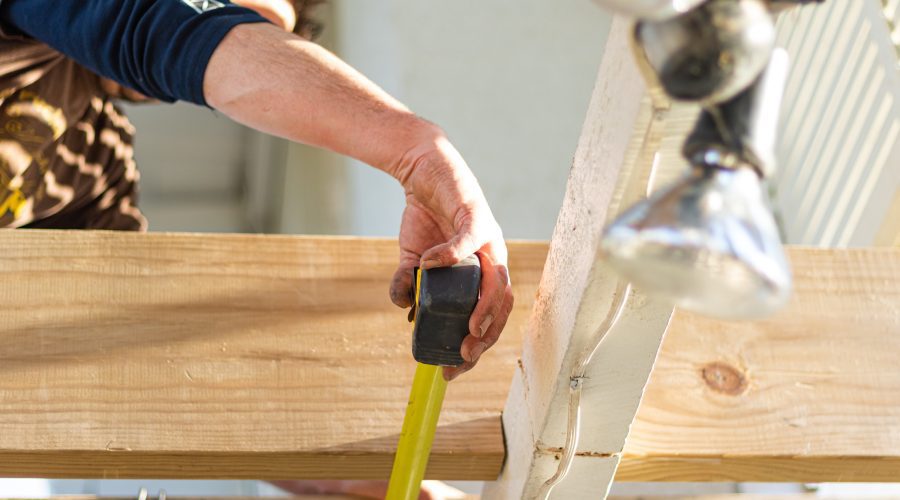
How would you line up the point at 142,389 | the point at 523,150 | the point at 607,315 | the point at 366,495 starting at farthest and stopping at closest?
the point at 523,150
the point at 366,495
the point at 142,389
the point at 607,315

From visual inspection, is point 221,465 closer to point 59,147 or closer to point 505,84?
point 59,147

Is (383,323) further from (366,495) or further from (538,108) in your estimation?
(538,108)

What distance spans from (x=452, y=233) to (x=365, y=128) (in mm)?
113

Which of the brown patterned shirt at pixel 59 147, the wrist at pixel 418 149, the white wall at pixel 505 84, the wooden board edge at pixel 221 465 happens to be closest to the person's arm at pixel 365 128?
the wrist at pixel 418 149

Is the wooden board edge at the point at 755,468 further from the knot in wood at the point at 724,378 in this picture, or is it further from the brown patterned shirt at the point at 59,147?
the brown patterned shirt at the point at 59,147

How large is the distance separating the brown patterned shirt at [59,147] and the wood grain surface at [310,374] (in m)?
0.37

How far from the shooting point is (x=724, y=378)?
0.83 m

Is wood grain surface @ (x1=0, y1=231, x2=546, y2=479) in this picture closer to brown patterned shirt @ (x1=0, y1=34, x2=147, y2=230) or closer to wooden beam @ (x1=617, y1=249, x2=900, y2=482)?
wooden beam @ (x1=617, y1=249, x2=900, y2=482)

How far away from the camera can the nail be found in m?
0.75

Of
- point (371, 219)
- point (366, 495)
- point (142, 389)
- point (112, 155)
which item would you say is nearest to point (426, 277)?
point (142, 389)

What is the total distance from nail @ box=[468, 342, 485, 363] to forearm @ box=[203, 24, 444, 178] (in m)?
0.17

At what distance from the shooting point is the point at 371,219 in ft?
7.70

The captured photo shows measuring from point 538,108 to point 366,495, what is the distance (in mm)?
1287

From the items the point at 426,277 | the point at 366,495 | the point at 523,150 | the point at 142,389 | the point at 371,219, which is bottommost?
the point at 371,219
